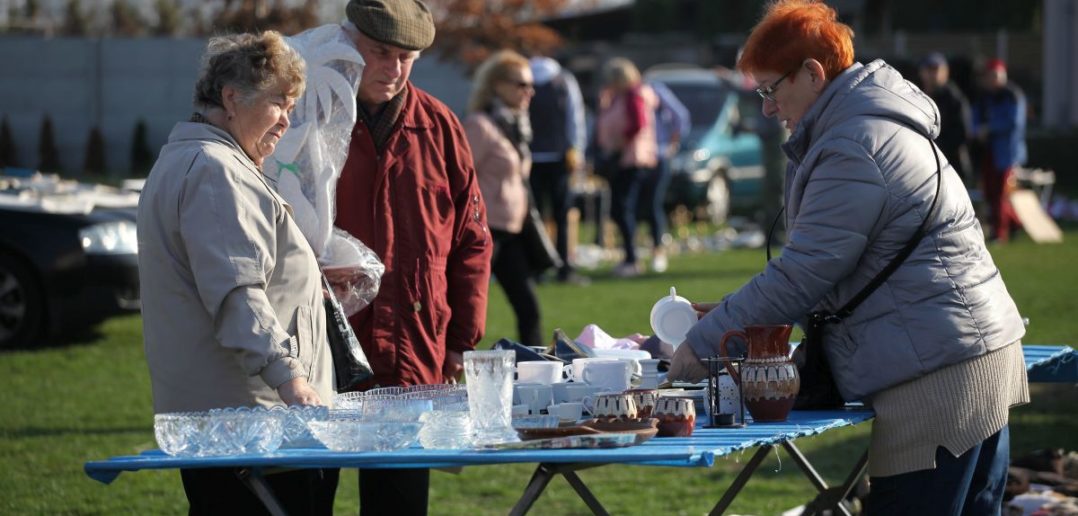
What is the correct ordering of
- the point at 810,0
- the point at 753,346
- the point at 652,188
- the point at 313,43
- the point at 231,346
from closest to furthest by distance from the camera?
the point at 231,346 < the point at 753,346 < the point at 810,0 < the point at 313,43 < the point at 652,188

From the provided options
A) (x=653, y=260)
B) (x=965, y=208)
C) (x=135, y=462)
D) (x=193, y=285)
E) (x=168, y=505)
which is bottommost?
(x=653, y=260)

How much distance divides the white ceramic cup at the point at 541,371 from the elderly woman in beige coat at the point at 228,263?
52 cm

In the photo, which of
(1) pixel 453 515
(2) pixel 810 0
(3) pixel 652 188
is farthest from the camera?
(3) pixel 652 188

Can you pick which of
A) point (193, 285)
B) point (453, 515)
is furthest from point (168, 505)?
point (193, 285)

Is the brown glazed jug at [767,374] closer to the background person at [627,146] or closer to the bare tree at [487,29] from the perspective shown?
the background person at [627,146]

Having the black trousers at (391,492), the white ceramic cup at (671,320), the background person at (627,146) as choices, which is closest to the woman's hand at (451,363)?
the black trousers at (391,492)

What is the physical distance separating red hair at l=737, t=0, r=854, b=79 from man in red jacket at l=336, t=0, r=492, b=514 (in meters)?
1.09

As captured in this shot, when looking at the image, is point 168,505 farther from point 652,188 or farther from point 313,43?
point 652,188

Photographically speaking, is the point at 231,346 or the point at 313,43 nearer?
the point at 231,346

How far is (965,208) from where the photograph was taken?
13.4 feet

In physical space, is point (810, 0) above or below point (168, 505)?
above

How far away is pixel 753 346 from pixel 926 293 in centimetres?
43

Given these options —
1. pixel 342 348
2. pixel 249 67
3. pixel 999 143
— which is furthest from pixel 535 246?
pixel 999 143

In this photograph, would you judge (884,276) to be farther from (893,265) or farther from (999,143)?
(999,143)
